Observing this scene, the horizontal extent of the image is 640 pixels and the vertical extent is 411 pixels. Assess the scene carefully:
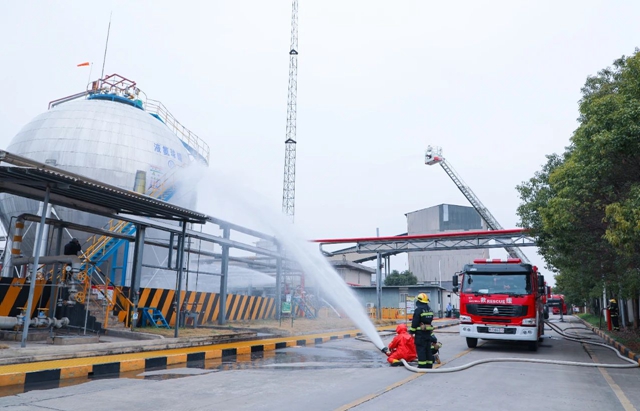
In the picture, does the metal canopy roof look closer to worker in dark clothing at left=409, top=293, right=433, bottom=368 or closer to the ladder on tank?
the ladder on tank

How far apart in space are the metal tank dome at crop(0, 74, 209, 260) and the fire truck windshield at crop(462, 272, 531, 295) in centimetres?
1448

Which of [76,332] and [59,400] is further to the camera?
[76,332]

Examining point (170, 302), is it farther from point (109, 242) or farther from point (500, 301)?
point (500, 301)

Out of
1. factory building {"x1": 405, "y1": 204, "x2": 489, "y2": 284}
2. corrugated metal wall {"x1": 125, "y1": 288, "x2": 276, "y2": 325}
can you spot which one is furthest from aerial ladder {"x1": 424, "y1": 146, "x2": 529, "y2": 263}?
corrugated metal wall {"x1": 125, "y1": 288, "x2": 276, "y2": 325}

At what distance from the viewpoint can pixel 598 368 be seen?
10.4 meters

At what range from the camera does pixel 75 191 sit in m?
11.3

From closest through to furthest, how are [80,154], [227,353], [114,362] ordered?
[114,362]
[227,353]
[80,154]

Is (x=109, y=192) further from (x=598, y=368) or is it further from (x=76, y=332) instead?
(x=598, y=368)

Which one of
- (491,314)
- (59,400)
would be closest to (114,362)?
(59,400)

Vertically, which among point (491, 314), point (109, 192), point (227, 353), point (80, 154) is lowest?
point (227, 353)

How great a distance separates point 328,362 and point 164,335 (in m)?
5.34

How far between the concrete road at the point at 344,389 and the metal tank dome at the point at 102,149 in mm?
13909

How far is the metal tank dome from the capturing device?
2178 cm

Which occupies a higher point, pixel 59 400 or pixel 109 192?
pixel 109 192
